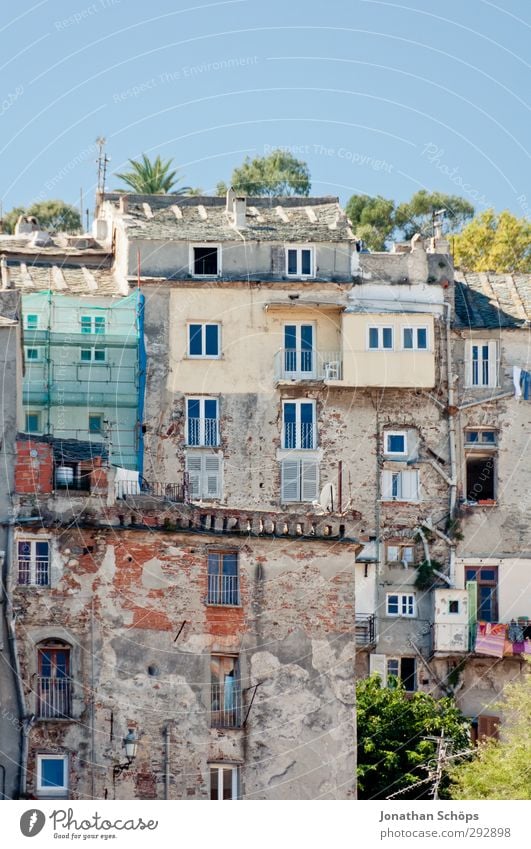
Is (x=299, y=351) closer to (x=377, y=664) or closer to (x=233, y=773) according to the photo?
(x=377, y=664)

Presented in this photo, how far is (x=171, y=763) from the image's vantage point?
73000 millimetres

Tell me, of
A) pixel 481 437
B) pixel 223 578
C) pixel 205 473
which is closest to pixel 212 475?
pixel 205 473

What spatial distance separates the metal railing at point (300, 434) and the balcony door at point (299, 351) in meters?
1.72

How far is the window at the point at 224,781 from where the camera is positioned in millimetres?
73062

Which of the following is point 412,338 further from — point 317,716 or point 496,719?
point 317,716

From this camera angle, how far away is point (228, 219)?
100500 millimetres

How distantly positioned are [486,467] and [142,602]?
27503mm

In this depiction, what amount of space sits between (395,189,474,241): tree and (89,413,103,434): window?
2883 centimetres

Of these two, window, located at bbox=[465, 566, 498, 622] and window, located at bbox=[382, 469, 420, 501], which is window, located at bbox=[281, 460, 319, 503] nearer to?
window, located at bbox=[382, 469, 420, 501]

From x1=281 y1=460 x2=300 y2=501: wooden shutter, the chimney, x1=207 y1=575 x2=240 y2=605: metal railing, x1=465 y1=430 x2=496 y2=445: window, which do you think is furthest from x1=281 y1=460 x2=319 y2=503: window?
x1=207 y1=575 x2=240 y2=605: metal railing

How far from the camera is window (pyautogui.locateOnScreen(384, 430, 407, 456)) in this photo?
9762 centimetres

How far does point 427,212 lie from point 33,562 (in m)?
56.6
